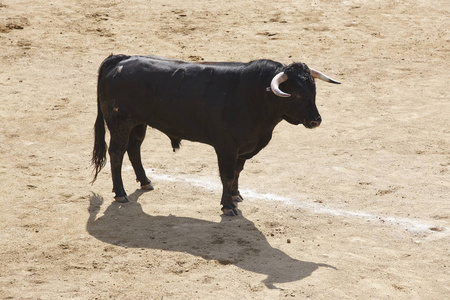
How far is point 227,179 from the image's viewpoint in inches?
377

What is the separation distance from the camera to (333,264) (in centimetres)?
845

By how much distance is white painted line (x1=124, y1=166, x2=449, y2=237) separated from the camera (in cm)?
946

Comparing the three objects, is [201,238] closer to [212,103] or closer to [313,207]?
[212,103]

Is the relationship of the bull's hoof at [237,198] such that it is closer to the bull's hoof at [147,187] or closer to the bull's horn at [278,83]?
the bull's hoof at [147,187]

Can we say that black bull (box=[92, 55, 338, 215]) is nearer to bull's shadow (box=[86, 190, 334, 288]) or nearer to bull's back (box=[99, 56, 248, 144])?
bull's back (box=[99, 56, 248, 144])

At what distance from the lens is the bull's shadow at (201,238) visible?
8422 mm

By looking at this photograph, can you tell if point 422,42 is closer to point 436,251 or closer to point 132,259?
point 436,251

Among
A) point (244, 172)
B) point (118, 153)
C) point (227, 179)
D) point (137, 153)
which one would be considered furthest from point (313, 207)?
point (118, 153)

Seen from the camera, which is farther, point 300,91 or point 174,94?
point 174,94

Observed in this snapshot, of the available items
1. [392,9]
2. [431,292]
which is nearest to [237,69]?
[431,292]

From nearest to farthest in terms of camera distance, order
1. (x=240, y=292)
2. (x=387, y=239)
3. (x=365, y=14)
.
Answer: (x=240, y=292)
(x=387, y=239)
(x=365, y=14)

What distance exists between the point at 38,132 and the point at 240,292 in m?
5.78

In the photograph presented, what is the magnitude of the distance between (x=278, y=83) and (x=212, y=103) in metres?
0.92

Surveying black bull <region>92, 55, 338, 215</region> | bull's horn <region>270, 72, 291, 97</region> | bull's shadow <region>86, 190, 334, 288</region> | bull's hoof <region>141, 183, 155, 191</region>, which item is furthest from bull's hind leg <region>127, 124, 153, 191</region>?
bull's horn <region>270, 72, 291, 97</region>
